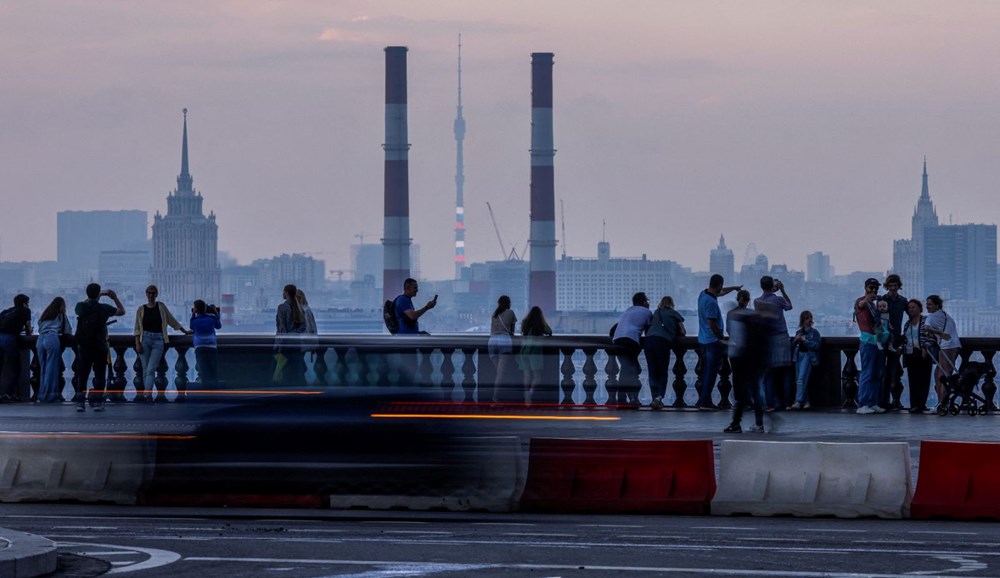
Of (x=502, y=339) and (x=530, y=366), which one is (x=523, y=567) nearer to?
(x=530, y=366)

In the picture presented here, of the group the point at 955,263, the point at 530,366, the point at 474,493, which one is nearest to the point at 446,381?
the point at 474,493

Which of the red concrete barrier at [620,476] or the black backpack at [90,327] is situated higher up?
the black backpack at [90,327]

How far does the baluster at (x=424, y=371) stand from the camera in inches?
497

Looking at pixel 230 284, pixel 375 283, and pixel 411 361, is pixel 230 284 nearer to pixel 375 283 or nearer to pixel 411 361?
pixel 375 283

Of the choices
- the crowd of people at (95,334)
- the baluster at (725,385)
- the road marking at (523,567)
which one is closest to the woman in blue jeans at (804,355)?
the baluster at (725,385)

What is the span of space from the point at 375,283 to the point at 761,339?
15091cm

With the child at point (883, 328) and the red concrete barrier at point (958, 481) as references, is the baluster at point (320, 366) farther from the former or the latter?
the child at point (883, 328)

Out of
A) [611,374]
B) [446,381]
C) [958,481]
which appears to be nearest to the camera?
[958,481]

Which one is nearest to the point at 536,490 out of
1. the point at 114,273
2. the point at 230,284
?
the point at 114,273

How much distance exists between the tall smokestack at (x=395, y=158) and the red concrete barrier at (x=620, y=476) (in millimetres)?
92818

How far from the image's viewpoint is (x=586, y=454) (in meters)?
14.0

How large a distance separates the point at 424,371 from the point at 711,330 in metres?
11.7

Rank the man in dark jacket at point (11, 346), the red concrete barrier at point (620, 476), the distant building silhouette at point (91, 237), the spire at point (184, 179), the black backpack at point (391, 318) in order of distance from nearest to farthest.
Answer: the red concrete barrier at point (620, 476), the black backpack at point (391, 318), the man in dark jacket at point (11, 346), the distant building silhouette at point (91, 237), the spire at point (184, 179)

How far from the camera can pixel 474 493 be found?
13742 mm
